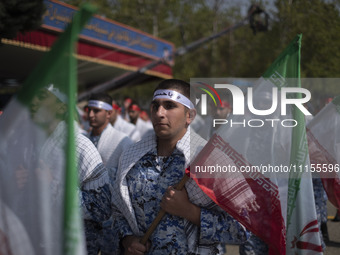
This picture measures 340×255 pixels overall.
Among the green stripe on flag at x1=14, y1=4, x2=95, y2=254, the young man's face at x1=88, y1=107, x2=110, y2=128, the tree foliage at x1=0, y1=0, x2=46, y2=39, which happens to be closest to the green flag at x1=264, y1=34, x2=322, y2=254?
the green stripe on flag at x1=14, y1=4, x2=95, y2=254

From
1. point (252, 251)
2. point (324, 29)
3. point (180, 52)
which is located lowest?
point (252, 251)

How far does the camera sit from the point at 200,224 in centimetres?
264

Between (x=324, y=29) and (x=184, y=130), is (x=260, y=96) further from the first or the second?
(x=324, y=29)

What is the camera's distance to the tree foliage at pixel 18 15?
580 cm

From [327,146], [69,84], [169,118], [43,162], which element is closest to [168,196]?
[169,118]

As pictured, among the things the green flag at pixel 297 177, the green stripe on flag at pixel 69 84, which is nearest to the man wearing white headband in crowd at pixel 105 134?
the green flag at pixel 297 177

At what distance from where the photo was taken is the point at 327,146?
3.86 metres

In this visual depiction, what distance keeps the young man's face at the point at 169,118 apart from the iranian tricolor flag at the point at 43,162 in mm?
1112

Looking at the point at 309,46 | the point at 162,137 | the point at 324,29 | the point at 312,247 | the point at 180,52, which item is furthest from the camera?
the point at 180,52

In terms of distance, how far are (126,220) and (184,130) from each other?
2.34ft

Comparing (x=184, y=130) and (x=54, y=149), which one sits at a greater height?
(x=184, y=130)

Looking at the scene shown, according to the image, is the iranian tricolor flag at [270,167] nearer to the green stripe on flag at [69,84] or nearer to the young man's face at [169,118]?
the young man's face at [169,118]

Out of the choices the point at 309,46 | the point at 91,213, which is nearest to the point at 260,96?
the point at 91,213

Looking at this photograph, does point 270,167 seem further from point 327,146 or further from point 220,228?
point 327,146
